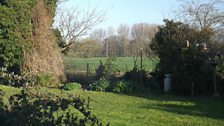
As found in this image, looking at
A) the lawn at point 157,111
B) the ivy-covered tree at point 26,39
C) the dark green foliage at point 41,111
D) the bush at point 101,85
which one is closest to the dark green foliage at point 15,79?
the dark green foliage at point 41,111

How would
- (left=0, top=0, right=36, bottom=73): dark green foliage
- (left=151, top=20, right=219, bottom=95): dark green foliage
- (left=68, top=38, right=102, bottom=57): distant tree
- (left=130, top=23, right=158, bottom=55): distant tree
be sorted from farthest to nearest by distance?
(left=130, top=23, right=158, bottom=55): distant tree → (left=68, top=38, right=102, bottom=57): distant tree → (left=0, top=0, right=36, bottom=73): dark green foliage → (left=151, top=20, right=219, bottom=95): dark green foliage

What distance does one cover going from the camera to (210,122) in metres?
11.1

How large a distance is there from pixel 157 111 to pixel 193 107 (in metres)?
1.90

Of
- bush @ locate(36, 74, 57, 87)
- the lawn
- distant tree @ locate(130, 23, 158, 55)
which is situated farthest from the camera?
distant tree @ locate(130, 23, 158, 55)

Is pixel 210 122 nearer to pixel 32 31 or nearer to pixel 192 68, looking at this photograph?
pixel 192 68

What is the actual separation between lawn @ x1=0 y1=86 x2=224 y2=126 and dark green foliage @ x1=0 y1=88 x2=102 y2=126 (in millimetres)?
3308

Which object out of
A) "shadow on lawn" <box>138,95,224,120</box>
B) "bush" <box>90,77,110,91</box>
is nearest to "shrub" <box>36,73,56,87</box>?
"bush" <box>90,77,110,91</box>

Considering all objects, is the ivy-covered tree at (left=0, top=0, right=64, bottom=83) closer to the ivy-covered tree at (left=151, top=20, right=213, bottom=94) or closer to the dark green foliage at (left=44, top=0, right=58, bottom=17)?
the dark green foliage at (left=44, top=0, right=58, bottom=17)

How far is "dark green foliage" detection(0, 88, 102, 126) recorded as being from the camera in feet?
16.0

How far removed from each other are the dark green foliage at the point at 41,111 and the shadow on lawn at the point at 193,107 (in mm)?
7610

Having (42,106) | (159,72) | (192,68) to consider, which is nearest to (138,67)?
(159,72)

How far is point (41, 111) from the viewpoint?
5.00 meters

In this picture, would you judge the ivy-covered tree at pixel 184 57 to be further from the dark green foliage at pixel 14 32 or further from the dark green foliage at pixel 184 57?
the dark green foliage at pixel 14 32

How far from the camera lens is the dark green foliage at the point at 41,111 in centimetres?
487
